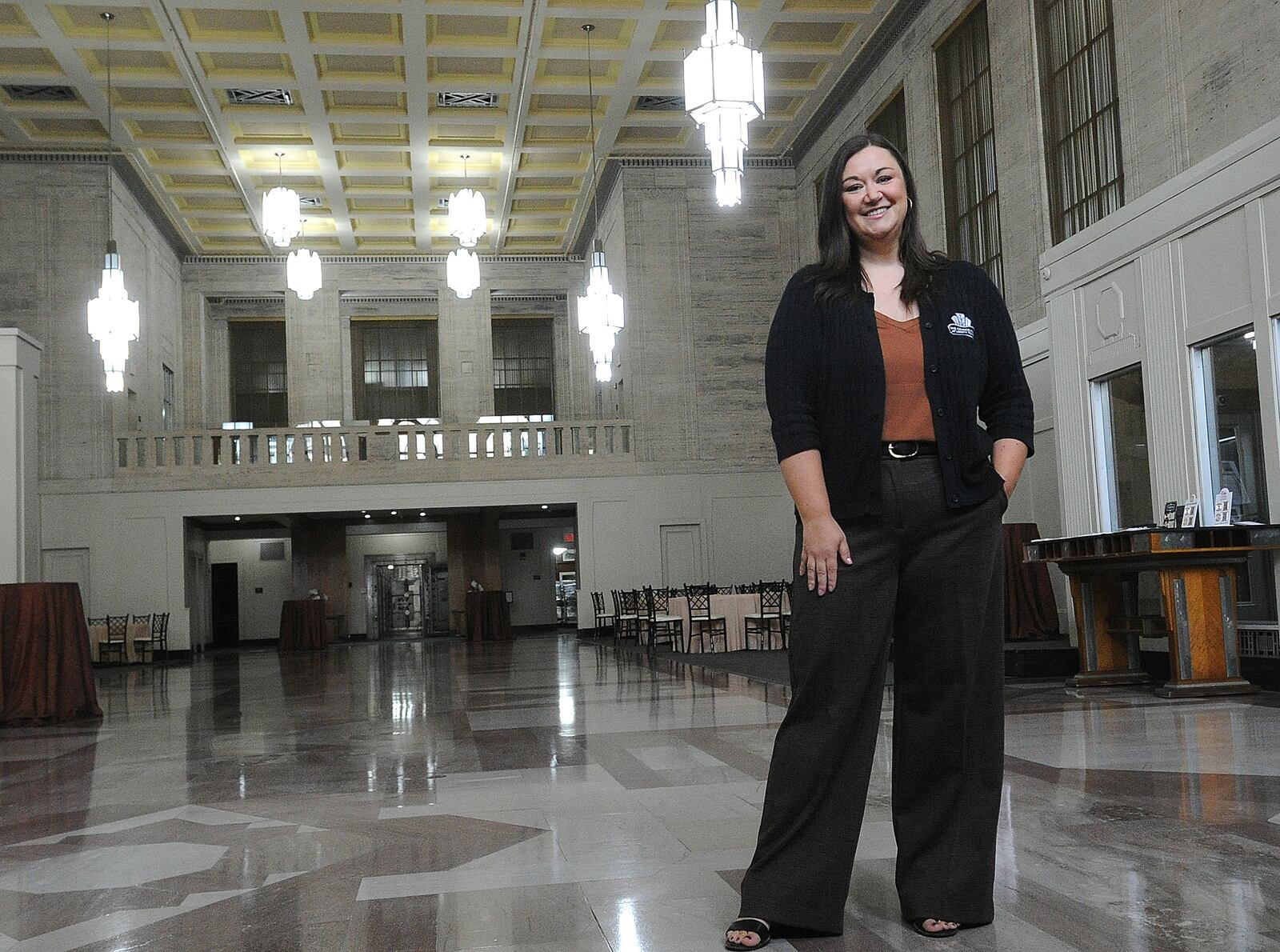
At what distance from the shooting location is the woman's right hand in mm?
2387

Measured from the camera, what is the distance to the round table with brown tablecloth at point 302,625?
74.7ft

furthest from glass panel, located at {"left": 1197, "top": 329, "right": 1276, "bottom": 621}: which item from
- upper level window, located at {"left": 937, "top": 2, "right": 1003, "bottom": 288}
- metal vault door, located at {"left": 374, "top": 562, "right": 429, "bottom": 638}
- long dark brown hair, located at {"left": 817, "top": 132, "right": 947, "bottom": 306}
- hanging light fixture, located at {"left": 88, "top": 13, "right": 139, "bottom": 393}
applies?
metal vault door, located at {"left": 374, "top": 562, "right": 429, "bottom": 638}

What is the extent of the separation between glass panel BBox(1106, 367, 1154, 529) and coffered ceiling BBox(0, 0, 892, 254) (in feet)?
32.7

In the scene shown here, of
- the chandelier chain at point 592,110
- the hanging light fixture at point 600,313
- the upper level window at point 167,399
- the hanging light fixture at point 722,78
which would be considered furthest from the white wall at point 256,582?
the hanging light fixture at point 722,78

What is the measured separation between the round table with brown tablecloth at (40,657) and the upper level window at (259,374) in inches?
706

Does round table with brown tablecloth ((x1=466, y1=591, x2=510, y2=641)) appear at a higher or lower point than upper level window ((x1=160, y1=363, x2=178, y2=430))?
lower

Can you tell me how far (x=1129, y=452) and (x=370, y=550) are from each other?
21354 millimetres

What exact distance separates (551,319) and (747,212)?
7.16m

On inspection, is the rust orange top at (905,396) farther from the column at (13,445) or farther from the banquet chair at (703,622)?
the banquet chair at (703,622)

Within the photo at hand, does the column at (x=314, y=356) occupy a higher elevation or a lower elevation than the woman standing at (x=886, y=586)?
higher

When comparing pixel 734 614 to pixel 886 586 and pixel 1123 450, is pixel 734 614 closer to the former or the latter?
pixel 1123 450

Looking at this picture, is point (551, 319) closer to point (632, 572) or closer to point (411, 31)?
point (632, 572)

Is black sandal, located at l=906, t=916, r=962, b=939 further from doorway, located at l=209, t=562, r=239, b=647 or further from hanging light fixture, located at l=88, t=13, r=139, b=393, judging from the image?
doorway, located at l=209, t=562, r=239, b=647

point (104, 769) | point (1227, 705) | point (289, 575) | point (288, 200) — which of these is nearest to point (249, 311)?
point (289, 575)
